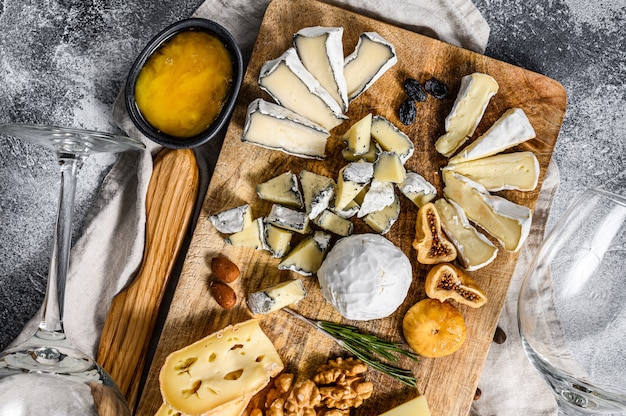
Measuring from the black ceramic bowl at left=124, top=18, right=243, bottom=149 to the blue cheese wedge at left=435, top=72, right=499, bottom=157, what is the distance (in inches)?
20.8

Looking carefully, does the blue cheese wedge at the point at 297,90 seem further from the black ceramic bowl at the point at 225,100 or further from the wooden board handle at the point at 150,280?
the wooden board handle at the point at 150,280

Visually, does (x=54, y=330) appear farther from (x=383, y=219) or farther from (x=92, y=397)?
(x=383, y=219)

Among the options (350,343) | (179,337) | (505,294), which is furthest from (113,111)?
(505,294)

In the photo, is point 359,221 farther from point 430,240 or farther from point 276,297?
point 276,297

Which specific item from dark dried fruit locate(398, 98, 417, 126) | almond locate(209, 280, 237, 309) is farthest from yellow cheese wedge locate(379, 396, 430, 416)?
dark dried fruit locate(398, 98, 417, 126)

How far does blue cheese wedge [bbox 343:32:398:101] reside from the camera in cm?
145

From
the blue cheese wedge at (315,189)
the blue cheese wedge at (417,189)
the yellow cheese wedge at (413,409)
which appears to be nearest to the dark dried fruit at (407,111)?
the blue cheese wedge at (417,189)

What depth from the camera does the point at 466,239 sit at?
1481 mm

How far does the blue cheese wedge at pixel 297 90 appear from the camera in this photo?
142 cm

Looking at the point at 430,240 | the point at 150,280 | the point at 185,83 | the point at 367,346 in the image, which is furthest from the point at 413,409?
the point at 185,83

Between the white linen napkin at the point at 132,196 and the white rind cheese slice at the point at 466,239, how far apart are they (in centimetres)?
17

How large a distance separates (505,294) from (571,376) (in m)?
0.43

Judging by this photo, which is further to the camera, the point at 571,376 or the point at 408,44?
the point at 408,44

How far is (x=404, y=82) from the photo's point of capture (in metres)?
1.52
